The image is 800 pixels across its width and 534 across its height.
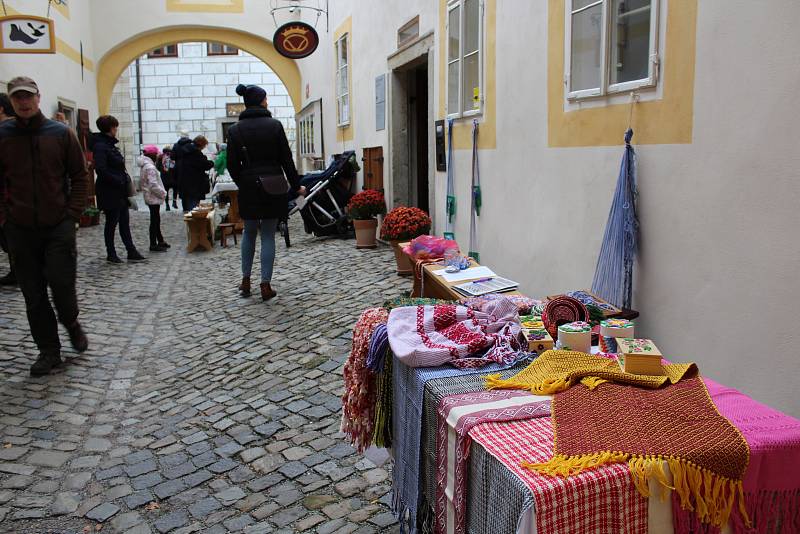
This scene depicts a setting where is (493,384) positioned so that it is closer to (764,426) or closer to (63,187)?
(764,426)

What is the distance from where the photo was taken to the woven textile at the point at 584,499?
68.8 inches

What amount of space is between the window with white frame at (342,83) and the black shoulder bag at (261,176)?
665cm

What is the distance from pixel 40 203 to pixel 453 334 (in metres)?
3.46

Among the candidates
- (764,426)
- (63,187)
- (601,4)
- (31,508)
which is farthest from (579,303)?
(63,187)

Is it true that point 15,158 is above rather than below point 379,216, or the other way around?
above

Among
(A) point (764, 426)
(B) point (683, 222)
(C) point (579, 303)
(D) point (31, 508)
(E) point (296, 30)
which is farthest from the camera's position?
(E) point (296, 30)

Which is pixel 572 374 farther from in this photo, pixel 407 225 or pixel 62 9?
pixel 62 9

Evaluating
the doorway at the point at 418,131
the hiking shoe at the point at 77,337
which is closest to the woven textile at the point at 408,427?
the hiking shoe at the point at 77,337

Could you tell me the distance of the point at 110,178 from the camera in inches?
387

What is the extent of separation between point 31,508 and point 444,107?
5.71m

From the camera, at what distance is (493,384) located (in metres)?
2.45

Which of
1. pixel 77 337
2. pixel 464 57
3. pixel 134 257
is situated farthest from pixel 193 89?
pixel 77 337

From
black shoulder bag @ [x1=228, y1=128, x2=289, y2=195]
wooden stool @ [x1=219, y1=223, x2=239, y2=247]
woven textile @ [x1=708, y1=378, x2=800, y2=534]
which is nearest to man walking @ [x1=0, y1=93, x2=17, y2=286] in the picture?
black shoulder bag @ [x1=228, y1=128, x2=289, y2=195]

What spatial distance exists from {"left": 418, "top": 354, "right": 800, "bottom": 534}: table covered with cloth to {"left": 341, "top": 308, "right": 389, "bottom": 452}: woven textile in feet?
3.12
